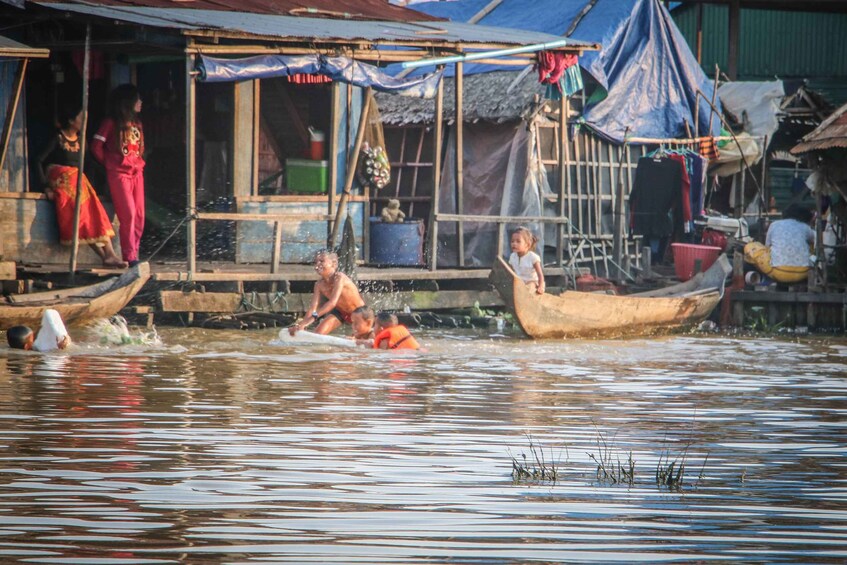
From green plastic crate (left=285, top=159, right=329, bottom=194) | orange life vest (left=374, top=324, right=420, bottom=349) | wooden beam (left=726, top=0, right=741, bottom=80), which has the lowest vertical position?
orange life vest (left=374, top=324, right=420, bottom=349)

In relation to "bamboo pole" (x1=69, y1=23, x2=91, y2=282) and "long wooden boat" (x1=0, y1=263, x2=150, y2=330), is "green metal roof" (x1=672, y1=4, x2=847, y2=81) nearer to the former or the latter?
"bamboo pole" (x1=69, y1=23, x2=91, y2=282)

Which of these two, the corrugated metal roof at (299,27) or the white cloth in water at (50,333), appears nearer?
the white cloth in water at (50,333)

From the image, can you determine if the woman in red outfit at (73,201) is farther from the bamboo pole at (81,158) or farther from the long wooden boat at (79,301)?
the long wooden boat at (79,301)

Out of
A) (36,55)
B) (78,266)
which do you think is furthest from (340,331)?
(36,55)

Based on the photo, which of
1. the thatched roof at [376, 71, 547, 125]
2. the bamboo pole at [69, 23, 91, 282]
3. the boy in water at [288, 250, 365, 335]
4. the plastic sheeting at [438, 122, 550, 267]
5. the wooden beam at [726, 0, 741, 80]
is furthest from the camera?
the wooden beam at [726, 0, 741, 80]

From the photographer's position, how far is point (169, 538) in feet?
17.8

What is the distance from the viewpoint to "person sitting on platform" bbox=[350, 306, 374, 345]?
13578 mm

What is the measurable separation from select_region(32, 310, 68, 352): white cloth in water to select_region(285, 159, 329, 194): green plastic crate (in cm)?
497

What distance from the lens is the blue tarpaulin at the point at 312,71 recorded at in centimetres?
1354

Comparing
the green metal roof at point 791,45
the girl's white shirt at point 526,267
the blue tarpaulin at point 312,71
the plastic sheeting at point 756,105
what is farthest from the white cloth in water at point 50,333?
the green metal roof at point 791,45

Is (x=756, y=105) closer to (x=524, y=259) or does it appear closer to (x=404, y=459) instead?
(x=524, y=259)

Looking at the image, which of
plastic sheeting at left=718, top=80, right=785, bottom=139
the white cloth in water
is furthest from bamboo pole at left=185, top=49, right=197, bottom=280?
plastic sheeting at left=718, top=80, right=785, bottom=139

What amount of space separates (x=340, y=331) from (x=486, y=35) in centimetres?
376

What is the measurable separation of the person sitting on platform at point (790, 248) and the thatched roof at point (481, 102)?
11.3ft
